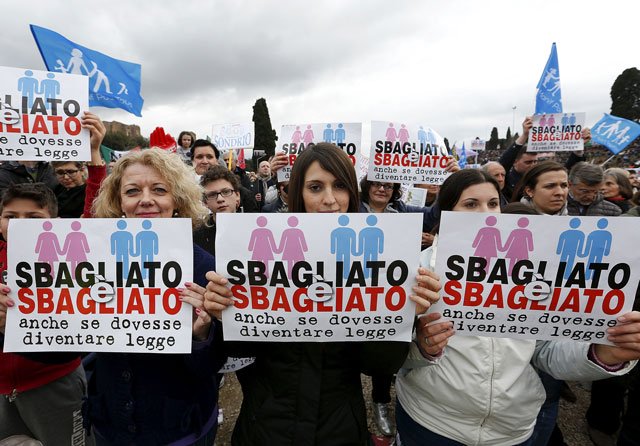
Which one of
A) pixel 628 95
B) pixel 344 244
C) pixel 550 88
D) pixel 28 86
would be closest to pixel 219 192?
pixel 28 86

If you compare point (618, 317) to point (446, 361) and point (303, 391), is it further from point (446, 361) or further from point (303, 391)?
point (303, 391)

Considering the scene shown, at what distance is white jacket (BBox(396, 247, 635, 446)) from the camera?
69.1 inches

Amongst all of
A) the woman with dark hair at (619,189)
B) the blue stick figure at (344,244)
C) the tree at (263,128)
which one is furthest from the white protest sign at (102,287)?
the tree at (263,128)

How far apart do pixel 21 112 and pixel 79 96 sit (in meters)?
0.44

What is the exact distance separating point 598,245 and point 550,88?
6.49m

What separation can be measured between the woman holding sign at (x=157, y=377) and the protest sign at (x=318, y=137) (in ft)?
7.70

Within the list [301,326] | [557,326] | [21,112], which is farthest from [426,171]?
[21,112]

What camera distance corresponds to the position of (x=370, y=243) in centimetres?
165

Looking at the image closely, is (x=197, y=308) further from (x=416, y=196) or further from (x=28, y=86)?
(x=416, y=196)

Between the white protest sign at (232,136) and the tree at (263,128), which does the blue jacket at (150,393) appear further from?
the tree at (263,128)

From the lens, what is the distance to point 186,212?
215 centimetres

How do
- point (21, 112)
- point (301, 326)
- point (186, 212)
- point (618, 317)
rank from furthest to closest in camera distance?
point (21, 112), point (186, 212), point (301, 326), point (618, 317)

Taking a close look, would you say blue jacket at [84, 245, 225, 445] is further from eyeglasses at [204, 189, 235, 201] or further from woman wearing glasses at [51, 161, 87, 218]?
woman wearing glasses at [51, 161, 87, 218]

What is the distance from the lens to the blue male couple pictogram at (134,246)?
1.70m
